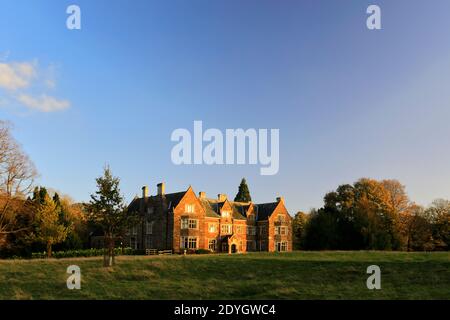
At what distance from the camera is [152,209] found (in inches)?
2457

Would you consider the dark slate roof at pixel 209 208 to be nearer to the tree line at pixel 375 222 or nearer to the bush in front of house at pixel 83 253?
the bush in front of house at pixel 83 253

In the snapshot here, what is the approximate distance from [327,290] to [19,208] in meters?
40.3

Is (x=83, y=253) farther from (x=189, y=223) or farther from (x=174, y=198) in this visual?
(x=189, y=223)

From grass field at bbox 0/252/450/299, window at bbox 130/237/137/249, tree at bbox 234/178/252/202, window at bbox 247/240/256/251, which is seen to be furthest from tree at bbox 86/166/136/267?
tree at bbox 234/178/252/202

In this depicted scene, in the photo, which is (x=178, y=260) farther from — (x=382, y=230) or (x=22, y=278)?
(x=382, y=230)

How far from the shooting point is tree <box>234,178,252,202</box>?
99.0 m

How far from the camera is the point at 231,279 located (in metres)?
30.3

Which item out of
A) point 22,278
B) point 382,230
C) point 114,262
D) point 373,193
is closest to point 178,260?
Result: point 114,262

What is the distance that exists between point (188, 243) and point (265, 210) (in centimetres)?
1690

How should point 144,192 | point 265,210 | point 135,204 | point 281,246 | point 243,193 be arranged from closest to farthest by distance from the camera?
point 144,192, point 135,204, point 281,246, point 265,210, point 243,193

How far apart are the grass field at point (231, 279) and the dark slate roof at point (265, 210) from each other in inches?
1321

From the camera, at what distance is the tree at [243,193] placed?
99000 millimetres

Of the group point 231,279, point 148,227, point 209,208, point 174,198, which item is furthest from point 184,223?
point 231,279

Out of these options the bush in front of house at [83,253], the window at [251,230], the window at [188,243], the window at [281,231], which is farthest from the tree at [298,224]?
the bush in front of house at [83,253]
